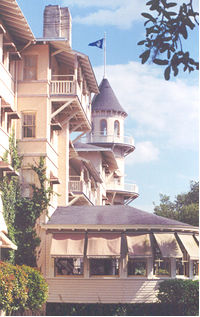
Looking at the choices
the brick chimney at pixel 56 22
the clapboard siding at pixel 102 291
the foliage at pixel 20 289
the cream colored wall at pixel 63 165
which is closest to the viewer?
the foliage at pixel 20 289

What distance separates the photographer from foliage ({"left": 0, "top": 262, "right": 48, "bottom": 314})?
22656mm

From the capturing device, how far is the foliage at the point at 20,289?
22656 mm

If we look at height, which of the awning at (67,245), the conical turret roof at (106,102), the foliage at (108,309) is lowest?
the foliage at (108,309)

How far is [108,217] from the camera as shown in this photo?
104ft

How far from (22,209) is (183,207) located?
34225 millimetres

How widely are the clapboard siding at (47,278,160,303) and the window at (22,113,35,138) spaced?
7487mm

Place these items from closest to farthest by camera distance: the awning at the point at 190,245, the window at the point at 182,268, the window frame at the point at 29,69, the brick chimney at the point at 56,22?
the awning at the point at 190,245 < the window at the point at 182,268 < the window frame at the point at 29,69 < the brick chimney at the point at 56,22

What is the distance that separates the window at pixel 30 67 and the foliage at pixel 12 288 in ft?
36.2

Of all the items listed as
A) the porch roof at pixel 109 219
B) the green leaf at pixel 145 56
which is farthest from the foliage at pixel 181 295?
the green leaf at pixel 145 56

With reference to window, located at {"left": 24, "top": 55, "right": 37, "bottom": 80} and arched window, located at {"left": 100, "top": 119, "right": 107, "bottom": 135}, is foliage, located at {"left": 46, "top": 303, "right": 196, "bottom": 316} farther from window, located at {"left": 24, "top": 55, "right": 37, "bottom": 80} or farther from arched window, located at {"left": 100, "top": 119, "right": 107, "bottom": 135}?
arched window, located at {"left": 100, "top": 119, "right": 107, "bottom": 135}

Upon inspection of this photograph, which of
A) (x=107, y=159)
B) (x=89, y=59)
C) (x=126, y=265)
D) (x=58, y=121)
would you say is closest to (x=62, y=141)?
(x=58, y=121)

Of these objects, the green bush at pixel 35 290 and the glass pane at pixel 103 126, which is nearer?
the green bush at pixel 35 290

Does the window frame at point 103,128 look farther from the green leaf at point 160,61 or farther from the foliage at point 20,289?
the green leaf at point 160,61

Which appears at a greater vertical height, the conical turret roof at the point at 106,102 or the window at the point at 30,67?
the conical turret roof at the point at 106,102
